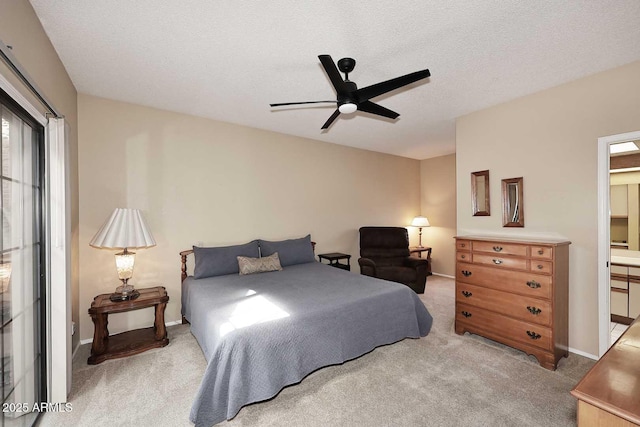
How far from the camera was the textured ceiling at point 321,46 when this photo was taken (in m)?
1.81

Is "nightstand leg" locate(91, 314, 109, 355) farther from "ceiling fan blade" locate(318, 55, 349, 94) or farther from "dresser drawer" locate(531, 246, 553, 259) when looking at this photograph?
"dresser drawer" locate(531, 246, 553, 259)

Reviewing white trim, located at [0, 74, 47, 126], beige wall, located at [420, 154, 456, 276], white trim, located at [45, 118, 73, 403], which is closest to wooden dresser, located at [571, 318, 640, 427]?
white trim, located at [0, 74, 47, 126]

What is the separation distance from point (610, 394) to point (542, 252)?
2.19 meters

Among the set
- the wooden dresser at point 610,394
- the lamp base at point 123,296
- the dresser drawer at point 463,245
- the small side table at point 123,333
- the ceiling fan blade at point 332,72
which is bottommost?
the small side table at point 123,333

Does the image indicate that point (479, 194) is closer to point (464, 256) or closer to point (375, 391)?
point (464, 256)

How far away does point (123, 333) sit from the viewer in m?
3.18

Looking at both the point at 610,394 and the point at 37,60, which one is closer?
the point at 610,394

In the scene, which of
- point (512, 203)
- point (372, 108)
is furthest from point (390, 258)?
point (372, 108)

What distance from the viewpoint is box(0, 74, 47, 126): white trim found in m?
1.46

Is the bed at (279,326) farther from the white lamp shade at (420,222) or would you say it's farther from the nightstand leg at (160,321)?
the white lamp shade at (420,222)

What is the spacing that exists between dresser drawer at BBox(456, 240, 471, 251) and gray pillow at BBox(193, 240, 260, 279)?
8.98 ft

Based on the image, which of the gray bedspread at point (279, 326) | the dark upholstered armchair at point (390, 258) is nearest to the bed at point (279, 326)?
the gray bedspread at point (279, 326)

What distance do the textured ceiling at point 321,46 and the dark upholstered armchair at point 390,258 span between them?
8.68ft

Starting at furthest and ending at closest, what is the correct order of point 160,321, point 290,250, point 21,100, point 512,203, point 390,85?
point 290,250, point 512,203, point 160,321, point 390,85, point 21,100
